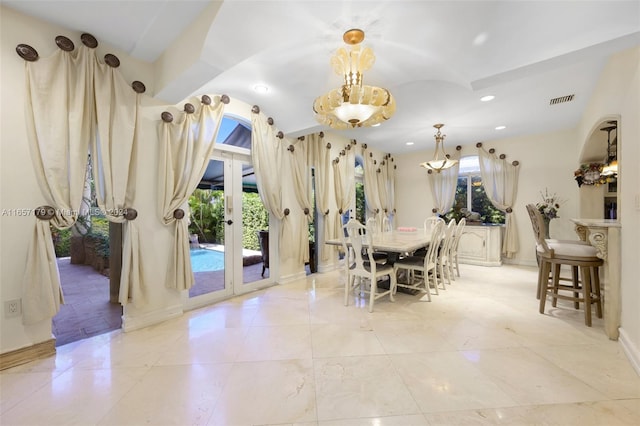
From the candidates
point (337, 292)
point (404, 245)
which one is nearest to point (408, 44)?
point (404, 245)

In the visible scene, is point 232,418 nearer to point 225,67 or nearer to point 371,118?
point 225,67

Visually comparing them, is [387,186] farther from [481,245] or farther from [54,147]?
[54,147]

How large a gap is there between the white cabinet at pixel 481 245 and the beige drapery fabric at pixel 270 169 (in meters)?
3.84

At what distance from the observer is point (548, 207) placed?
15.8ft

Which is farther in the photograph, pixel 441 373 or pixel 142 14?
pixel 142 14

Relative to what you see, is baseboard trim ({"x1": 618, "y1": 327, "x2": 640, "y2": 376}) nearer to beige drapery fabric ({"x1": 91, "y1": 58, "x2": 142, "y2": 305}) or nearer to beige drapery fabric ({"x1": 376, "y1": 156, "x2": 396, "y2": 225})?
beige drapery fabric ({"x1": 91, "y1": 58, "x2": 142, "y2": 305})

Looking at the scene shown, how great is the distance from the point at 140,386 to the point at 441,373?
6.78 feet

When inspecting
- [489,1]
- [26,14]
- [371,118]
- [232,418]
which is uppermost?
[26,14]

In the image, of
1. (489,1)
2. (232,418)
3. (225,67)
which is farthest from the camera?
(225,67)

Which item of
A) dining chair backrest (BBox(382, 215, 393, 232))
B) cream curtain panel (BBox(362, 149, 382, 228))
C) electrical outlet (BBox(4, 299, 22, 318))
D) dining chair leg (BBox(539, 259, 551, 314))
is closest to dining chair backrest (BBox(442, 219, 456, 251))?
dining chair leg (BBox(539, 259, 551, 314))

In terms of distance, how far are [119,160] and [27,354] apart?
1706mm

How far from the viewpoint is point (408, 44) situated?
2174mm

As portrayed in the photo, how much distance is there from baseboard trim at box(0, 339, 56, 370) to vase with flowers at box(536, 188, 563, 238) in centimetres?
694

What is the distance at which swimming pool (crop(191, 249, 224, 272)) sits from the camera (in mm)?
3199
